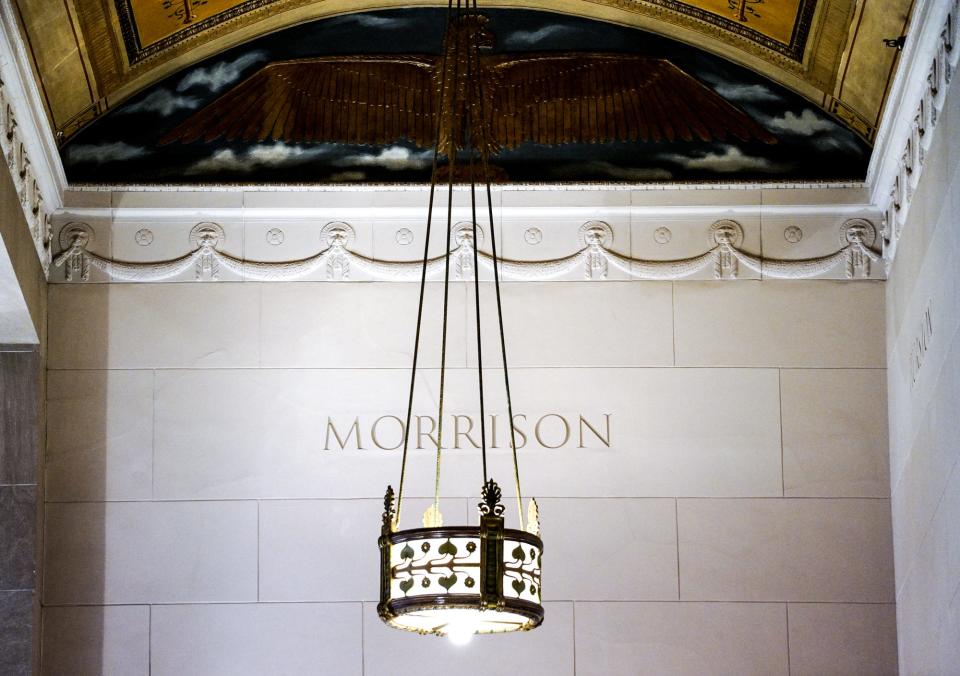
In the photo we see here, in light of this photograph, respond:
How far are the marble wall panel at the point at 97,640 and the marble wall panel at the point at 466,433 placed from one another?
93 cm

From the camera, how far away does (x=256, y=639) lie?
11.3m

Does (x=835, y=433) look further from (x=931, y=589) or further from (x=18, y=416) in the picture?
(x=18, y=416)

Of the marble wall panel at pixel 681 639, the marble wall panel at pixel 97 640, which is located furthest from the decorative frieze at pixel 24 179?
the marble wall panel at pixel 681 639

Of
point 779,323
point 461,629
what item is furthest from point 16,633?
point 779,323

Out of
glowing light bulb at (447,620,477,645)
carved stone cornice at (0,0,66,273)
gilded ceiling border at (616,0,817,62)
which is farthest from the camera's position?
gilded ceiling border at (616,0,817,62)

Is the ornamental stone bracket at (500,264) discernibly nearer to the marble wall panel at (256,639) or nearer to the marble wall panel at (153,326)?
the marble wall panel at (153,326)

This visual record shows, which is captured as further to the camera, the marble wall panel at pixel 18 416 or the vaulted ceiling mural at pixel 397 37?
the marble wall panel at pixel 18 416

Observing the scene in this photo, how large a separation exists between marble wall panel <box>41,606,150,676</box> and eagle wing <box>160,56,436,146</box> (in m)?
3.49

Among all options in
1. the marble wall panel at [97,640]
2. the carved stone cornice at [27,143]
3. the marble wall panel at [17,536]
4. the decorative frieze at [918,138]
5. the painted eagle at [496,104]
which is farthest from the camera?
the painted eagle at [496,104]

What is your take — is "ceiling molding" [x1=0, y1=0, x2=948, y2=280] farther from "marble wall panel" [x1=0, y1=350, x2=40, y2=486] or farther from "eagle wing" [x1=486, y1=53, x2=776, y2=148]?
"marble wall panel" [x1=0, y1=350, x2=40, y2=486]

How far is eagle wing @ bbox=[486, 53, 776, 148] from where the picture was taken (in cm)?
1212

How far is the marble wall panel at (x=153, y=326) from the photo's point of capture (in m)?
11.8

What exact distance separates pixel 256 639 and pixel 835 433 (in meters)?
4.32

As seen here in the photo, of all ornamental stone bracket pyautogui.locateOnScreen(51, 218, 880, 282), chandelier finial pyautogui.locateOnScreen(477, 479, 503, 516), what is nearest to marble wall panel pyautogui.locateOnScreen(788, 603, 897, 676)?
ornamental stone bracket pyautogui.locateOnScreen(51, 218, 880, 282)
